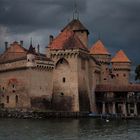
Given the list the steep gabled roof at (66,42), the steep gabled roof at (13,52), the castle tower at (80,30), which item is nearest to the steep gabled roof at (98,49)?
the castle tower at (80,30)

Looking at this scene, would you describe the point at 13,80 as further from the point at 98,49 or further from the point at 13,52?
the point at 98,49

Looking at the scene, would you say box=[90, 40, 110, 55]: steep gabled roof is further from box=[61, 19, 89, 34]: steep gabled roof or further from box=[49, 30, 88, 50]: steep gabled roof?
box=[49, 30, 88, 50]: steep gabled roof

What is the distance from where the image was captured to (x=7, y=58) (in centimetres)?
8619

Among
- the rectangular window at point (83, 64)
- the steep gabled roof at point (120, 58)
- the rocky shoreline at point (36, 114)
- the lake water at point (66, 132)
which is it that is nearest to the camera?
the lake water at point (66, 132)

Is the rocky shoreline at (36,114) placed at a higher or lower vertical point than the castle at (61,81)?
lower

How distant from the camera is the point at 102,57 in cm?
9300

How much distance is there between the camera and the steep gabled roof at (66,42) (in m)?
79.7

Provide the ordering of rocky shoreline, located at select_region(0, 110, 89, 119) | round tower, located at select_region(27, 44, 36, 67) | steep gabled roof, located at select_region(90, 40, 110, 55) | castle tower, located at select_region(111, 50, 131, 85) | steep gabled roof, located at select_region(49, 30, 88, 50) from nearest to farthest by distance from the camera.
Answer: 1. rocky shoreline, located at select_region(0, 110, 89, 119)
2. round tower, located at select_region(27, 44, 36, 67)
3. steep gabled roof, located at select_region(49, 30, 88, 50)
4. steep gabled roof, located at select_region(90, 40, 110, 55)
5. castle tower, located at select_region(111, 50, 131, 85)

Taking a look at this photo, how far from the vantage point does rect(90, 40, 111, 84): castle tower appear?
3638 inches

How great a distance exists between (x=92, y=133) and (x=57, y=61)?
2859 centimetres

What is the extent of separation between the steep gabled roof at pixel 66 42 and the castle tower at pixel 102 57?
1127cm

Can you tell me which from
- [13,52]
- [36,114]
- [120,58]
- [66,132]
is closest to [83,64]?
[36,114]

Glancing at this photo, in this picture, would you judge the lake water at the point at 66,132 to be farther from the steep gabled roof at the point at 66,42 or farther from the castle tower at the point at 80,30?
the castle tower at the point at 80,30

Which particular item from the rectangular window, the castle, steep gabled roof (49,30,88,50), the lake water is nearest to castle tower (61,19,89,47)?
the castle
